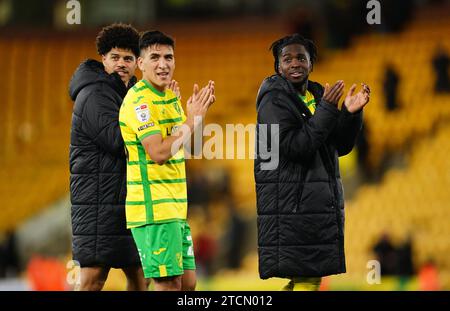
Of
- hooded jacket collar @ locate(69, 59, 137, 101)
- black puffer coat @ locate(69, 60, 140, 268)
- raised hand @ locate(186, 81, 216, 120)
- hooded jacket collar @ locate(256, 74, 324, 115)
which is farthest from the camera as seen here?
hooded jacket collar @ locate(69, 59, 137, 101)

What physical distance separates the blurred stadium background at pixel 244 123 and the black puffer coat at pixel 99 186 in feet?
14.5

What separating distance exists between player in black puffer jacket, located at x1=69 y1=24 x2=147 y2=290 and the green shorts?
419 millimetres

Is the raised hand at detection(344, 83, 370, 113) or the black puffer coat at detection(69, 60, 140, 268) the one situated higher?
the raised hand at detection(344, 83, 370, 113)

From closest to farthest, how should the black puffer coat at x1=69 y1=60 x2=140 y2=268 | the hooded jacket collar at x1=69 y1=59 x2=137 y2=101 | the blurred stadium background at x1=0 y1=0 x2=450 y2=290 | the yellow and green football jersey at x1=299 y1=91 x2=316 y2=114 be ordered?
the yellow and green football jersey at x1=299 y1=91 x2=316 y2=114 → the black puffer coat at x1=69 y1=60 x2=140 y2=268 → the hooded jacket collar at x1=69 y1=59 x2=137 y2=101 → the blurred stadium background at x1=0 y1=0 x2=450 y2=290

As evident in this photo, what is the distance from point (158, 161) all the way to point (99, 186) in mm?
628

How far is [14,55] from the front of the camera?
15.9 m

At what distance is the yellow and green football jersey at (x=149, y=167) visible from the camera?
14.5ft

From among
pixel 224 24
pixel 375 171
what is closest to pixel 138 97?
pixel 375 171

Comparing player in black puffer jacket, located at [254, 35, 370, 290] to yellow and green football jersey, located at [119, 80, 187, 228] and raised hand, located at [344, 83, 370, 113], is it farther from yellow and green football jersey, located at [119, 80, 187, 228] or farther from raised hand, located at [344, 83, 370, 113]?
yellow and green football jersey, located at [119, 80, 187, 228]

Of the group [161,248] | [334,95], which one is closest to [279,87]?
[334,95]

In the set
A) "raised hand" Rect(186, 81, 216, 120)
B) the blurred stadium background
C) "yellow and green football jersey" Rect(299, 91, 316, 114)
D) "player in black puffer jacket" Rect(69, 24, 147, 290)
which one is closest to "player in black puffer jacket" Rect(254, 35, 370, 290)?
"yellow and green football jersey" Rect(299, 91, 316, 114)

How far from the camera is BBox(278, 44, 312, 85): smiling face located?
4.50 meters

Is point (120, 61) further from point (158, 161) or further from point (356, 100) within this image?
point (356, 100)

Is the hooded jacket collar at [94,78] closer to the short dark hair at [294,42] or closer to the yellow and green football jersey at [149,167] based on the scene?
the yellow and green football jersey at [149,167]
